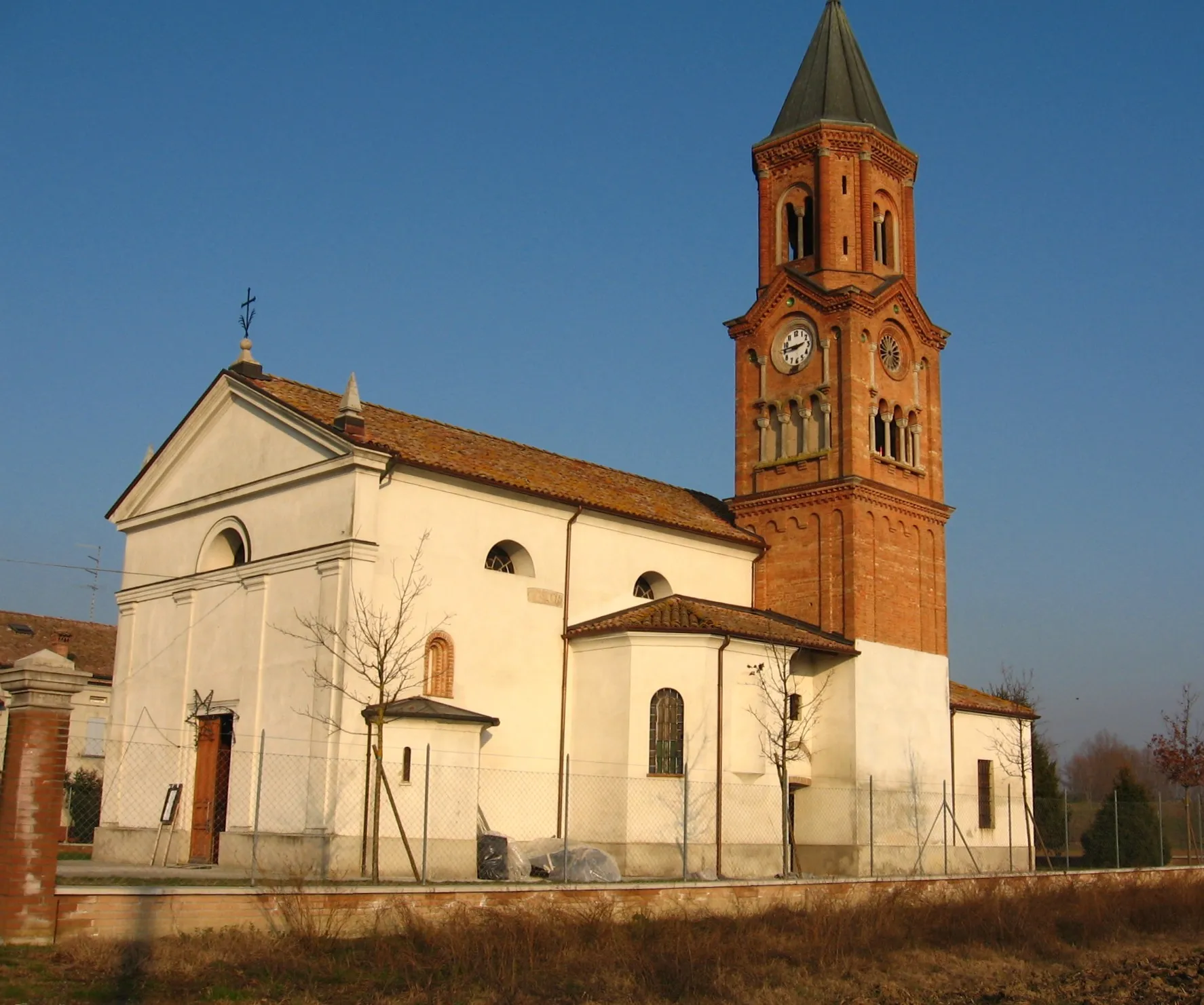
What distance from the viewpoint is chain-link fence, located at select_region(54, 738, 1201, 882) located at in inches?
→ 925

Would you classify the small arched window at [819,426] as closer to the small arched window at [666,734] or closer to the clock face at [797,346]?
the clock face at [797,346]

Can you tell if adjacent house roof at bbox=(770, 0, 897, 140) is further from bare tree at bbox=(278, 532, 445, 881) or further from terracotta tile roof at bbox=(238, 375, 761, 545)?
bare tree at bbox=(278, 532, 445, 881)

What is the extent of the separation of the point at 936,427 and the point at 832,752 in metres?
10.3

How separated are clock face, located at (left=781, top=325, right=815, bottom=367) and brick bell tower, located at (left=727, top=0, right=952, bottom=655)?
38mm

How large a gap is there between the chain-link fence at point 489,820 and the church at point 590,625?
7 centimetres

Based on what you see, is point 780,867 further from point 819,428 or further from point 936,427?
point 936,427

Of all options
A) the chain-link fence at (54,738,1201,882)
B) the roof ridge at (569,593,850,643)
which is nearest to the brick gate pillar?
the chain-link fence at (54,738,1201,882)

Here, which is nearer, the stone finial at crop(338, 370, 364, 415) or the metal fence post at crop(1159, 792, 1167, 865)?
Result: the stone finial at crop(338, 370, 364, 415)

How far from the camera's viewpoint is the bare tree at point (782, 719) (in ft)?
90.2

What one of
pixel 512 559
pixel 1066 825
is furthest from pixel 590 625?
pixel 1066 825

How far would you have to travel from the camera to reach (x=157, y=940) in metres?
15.6

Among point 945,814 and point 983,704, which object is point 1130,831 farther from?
point 945,814

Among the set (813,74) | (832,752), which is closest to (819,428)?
(832,752)

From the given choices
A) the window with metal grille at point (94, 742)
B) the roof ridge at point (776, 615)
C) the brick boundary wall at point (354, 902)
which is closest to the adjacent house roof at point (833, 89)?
the roof ridge at point (776, 615)
